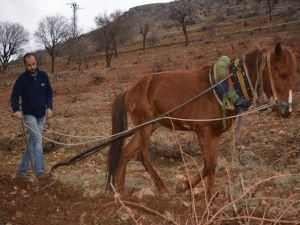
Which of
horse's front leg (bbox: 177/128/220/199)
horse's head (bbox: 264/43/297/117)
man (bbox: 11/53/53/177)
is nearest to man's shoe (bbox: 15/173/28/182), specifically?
man (bbox: 11/53/53/177)

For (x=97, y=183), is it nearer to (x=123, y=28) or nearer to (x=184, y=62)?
(x=184, y=62)

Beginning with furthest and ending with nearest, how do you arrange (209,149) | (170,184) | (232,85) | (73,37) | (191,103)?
(73,37) → (170,184) → (191,103) → (209,149) → (232,85)

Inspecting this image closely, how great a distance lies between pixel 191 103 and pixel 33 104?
2.38 metres

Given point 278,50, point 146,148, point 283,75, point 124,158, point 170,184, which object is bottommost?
point 170,184

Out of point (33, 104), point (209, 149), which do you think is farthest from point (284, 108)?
point (33, 104)

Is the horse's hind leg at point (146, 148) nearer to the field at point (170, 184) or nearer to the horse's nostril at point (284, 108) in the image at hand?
the field at point (170, 184)

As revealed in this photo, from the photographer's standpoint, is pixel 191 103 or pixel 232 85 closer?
pixel 232 85

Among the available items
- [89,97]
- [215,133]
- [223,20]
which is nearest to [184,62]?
[89,97]

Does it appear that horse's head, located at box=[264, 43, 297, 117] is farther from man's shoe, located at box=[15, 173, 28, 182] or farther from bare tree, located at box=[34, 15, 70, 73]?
bare tree, located at box=[34, 15, 70, 73]

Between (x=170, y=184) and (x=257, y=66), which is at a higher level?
(x=257, y=66)

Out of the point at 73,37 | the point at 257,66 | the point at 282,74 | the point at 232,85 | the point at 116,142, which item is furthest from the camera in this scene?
the point at 73,37

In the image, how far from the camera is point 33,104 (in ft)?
20.0

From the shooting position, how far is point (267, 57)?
465cm

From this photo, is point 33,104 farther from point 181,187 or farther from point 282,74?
point 282,74
